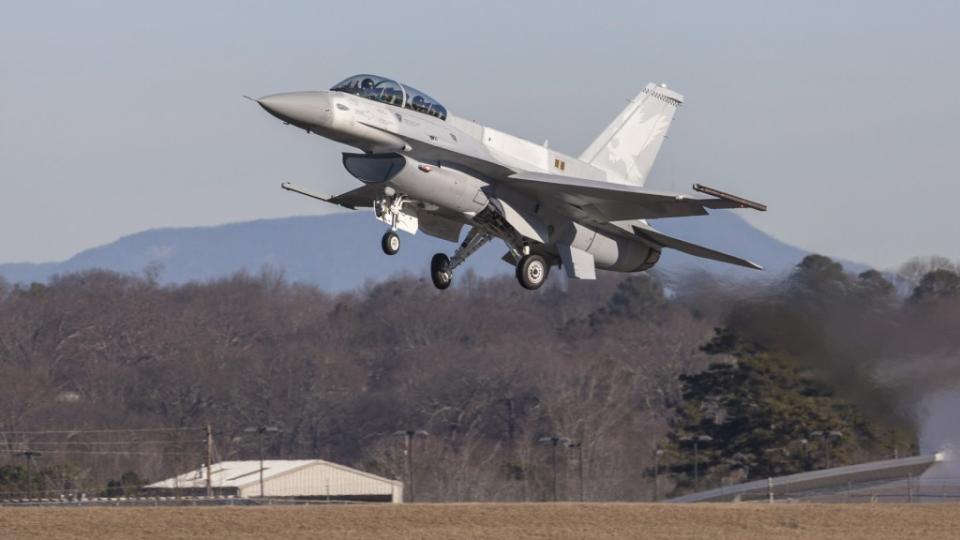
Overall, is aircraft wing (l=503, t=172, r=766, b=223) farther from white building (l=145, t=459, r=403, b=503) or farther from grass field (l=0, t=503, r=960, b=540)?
white building (l=145, t=459, r=403, b=503)

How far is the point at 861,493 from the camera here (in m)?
53.2

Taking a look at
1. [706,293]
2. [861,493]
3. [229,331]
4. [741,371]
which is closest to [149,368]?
[229,331]

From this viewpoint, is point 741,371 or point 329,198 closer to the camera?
point 329,198

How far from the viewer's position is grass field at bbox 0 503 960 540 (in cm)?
3381

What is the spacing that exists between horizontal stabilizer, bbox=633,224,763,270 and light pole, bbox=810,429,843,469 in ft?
89.3

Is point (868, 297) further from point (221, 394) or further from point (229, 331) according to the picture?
point (229, 331)

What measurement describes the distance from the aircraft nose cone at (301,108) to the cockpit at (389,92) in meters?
0.95

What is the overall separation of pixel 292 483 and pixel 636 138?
29966 millimetres

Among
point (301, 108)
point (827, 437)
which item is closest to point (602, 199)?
point (301, 108)

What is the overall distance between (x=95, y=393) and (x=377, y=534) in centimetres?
5554

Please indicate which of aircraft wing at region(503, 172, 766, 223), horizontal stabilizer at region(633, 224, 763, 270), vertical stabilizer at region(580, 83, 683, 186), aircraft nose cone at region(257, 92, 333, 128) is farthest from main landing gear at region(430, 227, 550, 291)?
aircraft nose cone at region(257, 92, 333, 128)

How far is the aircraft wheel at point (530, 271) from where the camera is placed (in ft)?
105

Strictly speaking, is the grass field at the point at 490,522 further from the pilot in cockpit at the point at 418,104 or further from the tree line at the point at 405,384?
the pilot in cockpit at the point at 418,104

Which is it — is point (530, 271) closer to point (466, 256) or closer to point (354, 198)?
point (466, 256)
